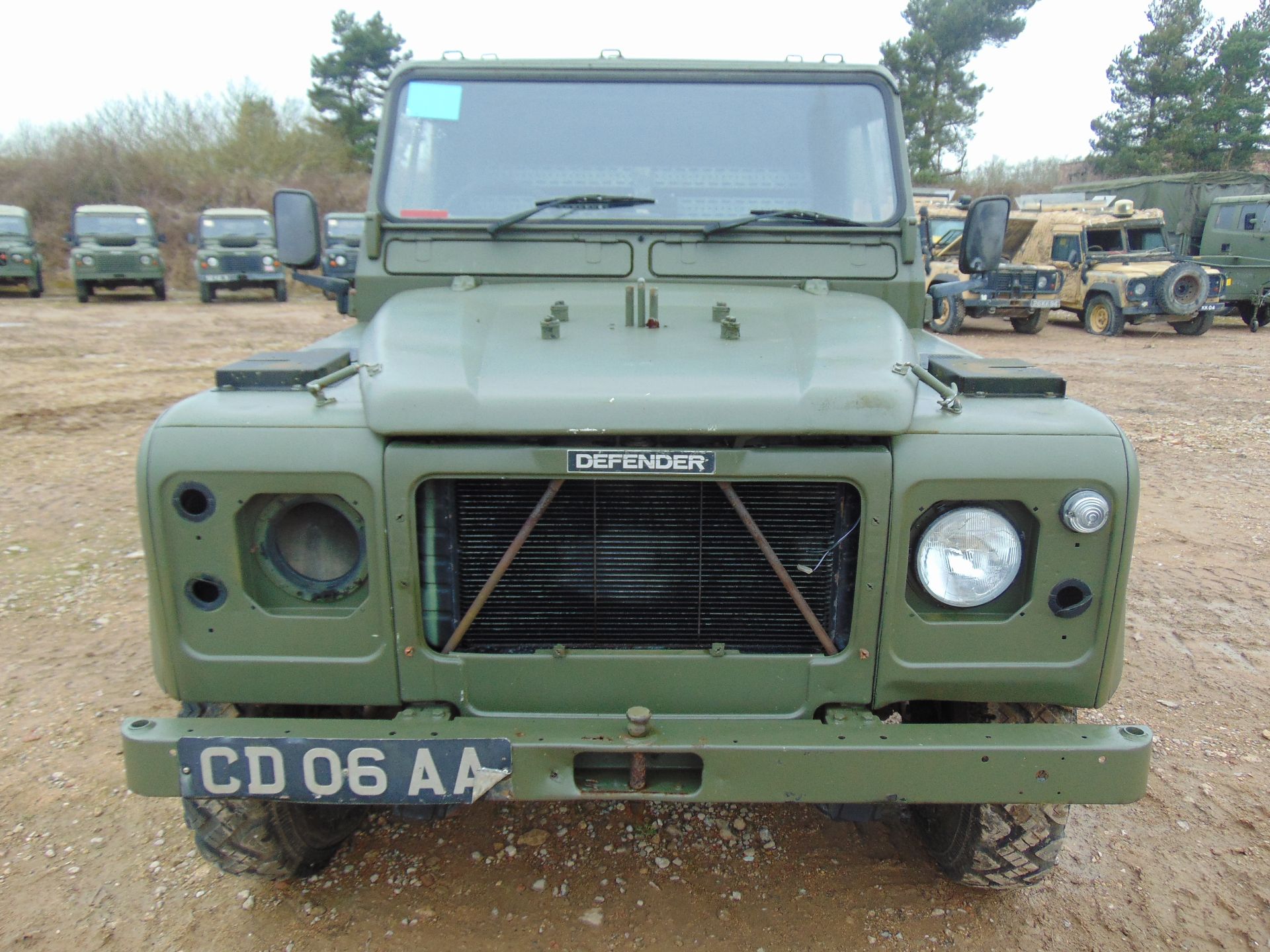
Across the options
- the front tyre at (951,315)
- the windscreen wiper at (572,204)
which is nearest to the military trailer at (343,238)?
the front tyre at (951,315)

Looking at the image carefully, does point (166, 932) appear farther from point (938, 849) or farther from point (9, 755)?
point (938, 849)

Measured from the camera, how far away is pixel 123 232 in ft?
67.4

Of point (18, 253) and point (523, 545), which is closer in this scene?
point (523, 545)

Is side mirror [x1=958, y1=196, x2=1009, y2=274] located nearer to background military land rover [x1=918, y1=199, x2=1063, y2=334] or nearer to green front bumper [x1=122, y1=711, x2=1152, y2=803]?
green front bumper [x1=122, y1=711, x2=1152, y2=803]

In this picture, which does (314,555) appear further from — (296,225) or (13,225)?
(13,225)

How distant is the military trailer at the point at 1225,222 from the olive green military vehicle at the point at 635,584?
19077 millimetres

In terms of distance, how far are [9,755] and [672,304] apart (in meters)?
2.72

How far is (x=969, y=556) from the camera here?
2.18 meters

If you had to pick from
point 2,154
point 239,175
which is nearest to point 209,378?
point 239,175

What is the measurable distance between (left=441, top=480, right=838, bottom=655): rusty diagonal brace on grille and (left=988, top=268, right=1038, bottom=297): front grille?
607 inches

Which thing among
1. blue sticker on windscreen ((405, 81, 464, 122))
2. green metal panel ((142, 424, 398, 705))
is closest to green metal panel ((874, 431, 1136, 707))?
green metal panel ((142, 424, 398, 705))

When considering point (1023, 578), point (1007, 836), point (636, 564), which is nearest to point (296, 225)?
point (636, 564)

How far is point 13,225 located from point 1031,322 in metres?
20.8

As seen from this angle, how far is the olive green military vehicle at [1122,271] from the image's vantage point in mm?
16438
